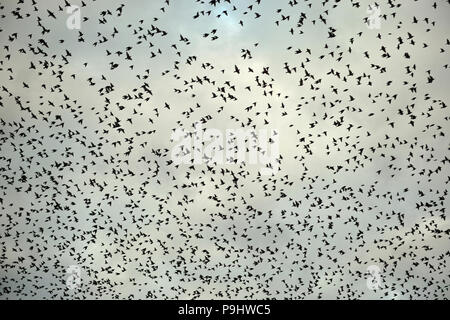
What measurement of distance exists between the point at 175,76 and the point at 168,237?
11.5 meters

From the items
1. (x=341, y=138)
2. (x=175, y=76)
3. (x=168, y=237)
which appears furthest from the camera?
(x=168, y=237)

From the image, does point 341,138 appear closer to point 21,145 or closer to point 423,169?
point 423,169

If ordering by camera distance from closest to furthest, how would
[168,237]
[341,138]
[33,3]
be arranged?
[33,3] → [341,138] → [168,237]

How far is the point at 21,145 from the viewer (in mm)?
19547

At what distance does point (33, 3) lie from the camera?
16.5m
